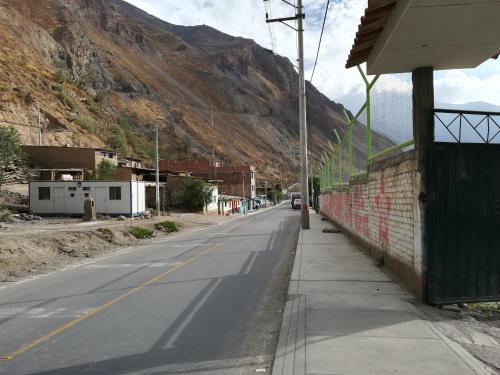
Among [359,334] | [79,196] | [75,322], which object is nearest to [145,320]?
[75,322]

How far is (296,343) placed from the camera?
6098 millimetres

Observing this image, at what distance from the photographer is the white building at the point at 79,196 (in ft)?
142

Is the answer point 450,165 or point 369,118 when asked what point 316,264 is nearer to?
point 369,118

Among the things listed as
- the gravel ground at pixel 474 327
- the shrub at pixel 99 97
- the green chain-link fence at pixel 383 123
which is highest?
the shrub at pixel 99 97

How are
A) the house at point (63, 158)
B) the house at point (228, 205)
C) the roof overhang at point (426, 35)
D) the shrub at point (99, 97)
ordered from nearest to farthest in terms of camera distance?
the roof overhang at point (426, 35) < the house at point (63, 158) < the house at point (228, 205) < the shrub at point (99, 97)

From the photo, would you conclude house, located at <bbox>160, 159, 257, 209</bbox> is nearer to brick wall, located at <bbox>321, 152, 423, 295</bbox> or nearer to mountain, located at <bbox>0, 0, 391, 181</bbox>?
mountain, located at <bbox>0, 0, 391, 181</bbox>

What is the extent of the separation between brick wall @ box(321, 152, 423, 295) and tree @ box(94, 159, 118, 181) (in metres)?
40.8

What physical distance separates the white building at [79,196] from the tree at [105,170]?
344 inches

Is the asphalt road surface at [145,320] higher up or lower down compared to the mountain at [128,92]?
lower down

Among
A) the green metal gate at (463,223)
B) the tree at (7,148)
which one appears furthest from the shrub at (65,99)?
the green metal gate at (463,223)

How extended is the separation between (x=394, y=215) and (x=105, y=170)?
1803 inches

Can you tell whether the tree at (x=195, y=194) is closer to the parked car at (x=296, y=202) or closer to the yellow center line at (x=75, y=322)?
the parked car at (x=296, y=202)

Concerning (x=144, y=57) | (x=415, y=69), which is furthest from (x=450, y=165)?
(x=144, y=57)

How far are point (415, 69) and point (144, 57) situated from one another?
161 meters
